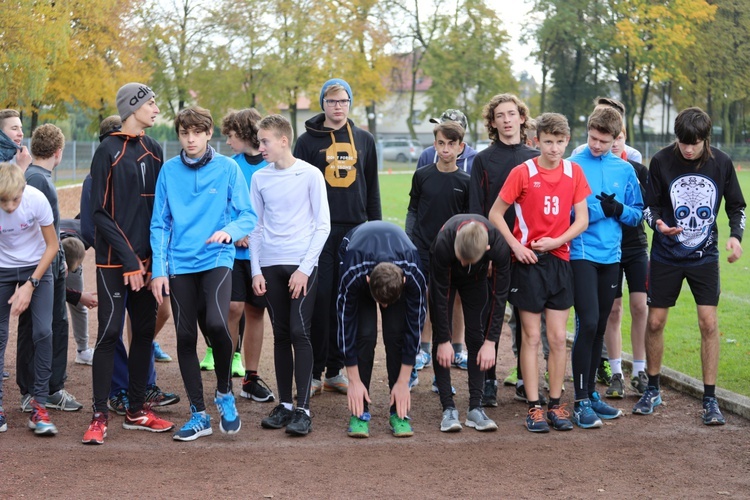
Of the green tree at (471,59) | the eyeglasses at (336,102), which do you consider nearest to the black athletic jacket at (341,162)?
the eyeglasses at (336,102)

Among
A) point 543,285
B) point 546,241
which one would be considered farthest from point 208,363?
point 546,241

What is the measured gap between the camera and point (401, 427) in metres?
6.53

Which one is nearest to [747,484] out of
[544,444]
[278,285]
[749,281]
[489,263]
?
[544,444]

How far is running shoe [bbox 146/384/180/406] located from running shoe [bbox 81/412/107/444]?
2.86ft

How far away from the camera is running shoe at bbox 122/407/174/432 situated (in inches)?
259

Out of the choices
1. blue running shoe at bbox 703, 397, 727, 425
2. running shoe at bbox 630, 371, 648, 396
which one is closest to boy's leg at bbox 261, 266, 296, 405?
running shoe at bbox 630, 371, 648, 396

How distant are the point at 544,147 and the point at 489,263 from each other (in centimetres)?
93

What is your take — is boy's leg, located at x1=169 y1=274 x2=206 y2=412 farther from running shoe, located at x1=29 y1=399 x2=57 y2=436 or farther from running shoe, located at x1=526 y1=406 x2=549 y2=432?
running shoe, located at x1=526 y1=406 x2=549 y2=432

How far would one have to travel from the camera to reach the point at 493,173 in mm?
7449

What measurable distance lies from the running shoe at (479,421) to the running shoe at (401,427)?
47cm

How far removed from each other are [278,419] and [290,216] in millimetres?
1476

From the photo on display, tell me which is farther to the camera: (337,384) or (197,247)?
(337,384)

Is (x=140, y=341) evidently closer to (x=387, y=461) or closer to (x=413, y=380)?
(x=387, y=461)

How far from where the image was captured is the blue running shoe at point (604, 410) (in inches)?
276
